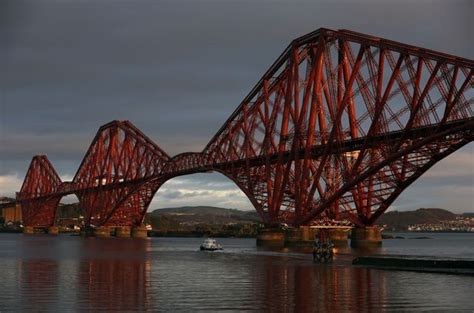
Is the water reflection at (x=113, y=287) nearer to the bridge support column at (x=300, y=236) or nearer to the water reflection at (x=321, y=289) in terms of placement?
the water reflection at (x=321, y=289)

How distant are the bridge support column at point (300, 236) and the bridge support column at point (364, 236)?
702cm

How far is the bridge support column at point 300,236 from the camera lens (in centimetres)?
10706

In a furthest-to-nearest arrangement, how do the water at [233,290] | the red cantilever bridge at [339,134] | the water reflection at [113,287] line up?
the red cantilever bridge at [339,134], the water reflection at [113,287], the water at [233,290]

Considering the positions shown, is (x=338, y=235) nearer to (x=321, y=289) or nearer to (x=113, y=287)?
(x=321, y=289)

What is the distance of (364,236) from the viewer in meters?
110

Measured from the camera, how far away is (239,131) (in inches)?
5428

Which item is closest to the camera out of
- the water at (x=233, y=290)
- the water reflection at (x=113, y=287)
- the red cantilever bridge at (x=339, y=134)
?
the water at (x=233, y=290)

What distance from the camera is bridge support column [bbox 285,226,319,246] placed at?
107 meters

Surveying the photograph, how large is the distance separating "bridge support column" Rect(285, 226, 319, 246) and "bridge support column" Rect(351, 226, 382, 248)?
7.02 meters

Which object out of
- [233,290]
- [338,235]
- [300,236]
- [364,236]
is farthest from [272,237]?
[233,290]

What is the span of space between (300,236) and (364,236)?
1012 centimetres

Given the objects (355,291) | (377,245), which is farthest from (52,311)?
(377,245)

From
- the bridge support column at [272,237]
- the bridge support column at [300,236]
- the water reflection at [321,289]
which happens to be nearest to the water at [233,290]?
the water reflection at [321,289]

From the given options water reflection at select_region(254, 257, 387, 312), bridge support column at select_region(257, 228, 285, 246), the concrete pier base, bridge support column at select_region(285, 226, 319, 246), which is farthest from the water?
bridge support column at select_region(257, 228, 285, 246)
